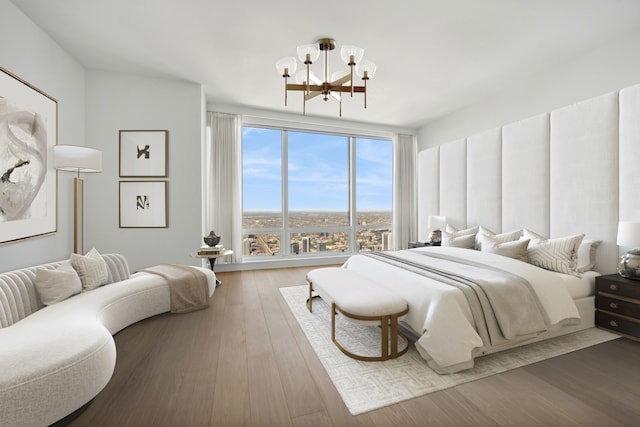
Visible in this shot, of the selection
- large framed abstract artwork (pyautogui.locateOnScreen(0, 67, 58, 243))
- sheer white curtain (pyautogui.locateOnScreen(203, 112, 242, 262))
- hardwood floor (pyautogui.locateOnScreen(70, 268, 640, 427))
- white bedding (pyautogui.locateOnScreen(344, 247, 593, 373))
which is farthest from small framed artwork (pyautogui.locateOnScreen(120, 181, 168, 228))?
white bedding (pyautogui.locateOnScreen(344, 247, 593, 373))

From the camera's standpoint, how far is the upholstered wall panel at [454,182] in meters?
4.48

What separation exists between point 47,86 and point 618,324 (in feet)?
19.3

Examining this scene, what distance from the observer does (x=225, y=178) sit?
4.91 m

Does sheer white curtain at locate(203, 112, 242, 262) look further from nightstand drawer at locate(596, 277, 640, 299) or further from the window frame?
nightstand drawer at locate(596, 277, 640, 299)

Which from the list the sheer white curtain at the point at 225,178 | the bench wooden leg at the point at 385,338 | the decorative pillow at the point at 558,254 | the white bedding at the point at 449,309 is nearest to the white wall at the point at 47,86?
the sheer white curtain at the point at 225,178

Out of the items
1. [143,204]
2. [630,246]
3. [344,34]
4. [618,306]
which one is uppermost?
[344,34]

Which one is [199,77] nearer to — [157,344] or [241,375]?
[157,344]

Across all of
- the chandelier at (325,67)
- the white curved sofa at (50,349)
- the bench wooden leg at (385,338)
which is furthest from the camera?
the chandelier at (325,67)

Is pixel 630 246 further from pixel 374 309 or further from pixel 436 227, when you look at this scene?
pixel 436 227

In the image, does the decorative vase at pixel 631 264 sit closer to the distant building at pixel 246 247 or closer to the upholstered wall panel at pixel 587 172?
the upholstered wall panel at pixel 587 172

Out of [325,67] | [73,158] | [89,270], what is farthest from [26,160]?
[325,67]

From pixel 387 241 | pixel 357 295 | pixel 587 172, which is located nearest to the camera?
pixel 357 295

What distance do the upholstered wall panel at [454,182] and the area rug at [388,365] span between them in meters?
2.30

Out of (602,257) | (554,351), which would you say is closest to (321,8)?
(554,351)
